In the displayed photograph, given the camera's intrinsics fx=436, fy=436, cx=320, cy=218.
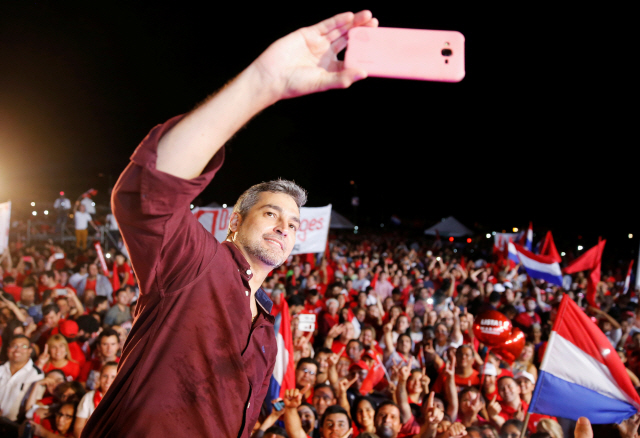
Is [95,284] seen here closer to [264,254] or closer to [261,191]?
[261,191]

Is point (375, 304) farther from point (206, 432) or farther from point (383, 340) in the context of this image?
point (206, 432)

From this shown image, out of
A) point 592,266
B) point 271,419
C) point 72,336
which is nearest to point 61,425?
point 271,419

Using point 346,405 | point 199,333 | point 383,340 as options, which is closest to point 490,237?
point 383,340

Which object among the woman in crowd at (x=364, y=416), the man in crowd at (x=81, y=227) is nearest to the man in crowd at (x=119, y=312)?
the woman in crowd at (x=364, y=416)

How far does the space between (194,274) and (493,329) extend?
15.2ft

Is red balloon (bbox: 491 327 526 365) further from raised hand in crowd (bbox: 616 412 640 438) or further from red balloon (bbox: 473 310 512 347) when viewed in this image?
raised hand in crowd (bbox: 616 412 640 438)

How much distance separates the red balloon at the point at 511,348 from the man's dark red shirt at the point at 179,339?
4.54 metres

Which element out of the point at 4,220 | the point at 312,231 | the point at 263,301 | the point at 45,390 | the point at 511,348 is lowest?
the point at 45,390

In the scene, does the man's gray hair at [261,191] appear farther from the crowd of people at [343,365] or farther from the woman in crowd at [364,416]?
the woman in crowd at [364,416]

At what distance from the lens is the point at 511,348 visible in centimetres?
517

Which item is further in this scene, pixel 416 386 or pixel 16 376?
pixel 416 386

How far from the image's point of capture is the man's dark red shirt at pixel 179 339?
3.59 feet

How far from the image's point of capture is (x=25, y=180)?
112 feet

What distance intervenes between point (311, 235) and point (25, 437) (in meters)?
6.76
